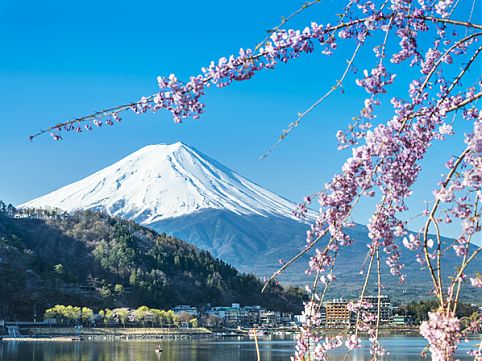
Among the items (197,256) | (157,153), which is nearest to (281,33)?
(197,256)

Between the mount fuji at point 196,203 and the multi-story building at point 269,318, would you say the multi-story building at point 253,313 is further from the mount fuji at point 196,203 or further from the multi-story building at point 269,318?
A: the mount fuji at point 196,203

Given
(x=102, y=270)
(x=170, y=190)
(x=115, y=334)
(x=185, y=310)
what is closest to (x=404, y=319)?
(x=185, y=310)

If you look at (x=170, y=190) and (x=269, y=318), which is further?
(x=170, y=190)

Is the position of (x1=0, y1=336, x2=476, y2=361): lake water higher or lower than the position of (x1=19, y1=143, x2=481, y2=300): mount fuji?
lower

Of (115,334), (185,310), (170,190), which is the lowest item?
(115,334)

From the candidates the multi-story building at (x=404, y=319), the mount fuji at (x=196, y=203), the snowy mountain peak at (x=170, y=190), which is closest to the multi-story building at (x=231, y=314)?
the multi-story building at (x=404, y=319)

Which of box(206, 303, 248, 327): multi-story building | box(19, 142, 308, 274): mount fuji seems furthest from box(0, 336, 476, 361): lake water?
box(19, 142, 308, 274): mount fuji

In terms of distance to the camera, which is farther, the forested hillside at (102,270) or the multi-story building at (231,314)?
the multi-story building at (231,314)

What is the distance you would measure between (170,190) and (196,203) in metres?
5.80

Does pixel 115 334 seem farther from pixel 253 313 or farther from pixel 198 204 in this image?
pixel 198 204

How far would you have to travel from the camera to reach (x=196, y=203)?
163m

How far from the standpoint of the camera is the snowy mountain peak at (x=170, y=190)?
154125mm

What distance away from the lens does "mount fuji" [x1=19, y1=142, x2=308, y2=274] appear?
148875 millimetres

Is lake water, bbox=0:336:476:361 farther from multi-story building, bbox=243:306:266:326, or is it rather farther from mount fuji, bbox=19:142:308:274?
mount fuji, bbox=19:142:308:274
